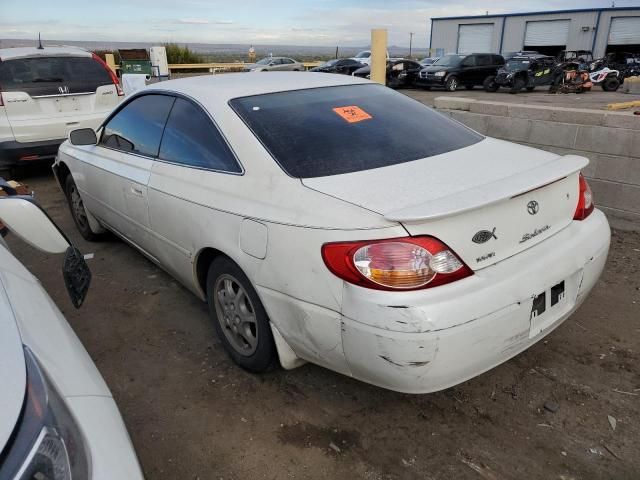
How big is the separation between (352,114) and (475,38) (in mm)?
44863

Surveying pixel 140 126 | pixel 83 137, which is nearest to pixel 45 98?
pixel 83 137

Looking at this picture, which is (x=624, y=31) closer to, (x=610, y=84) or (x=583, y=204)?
(x=610, y=84)

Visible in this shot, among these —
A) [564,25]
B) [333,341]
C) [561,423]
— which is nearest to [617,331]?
[561,423]

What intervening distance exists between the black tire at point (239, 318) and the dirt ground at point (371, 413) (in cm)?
14

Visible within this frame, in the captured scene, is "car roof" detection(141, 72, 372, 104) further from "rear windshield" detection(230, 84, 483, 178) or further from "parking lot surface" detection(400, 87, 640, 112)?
"parking lot surface" detection(400, 87, 640, 112)

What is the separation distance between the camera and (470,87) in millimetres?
21984

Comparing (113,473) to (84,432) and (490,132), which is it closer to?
(84,432)

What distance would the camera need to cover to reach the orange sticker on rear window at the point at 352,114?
2.83 metres

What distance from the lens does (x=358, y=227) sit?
1966mm

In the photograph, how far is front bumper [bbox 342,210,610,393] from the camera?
1.89 m

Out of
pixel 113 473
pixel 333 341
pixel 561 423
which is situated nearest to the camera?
pixel 113 473

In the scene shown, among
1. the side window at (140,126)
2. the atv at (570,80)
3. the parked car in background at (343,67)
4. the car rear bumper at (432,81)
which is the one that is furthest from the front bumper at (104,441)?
the parked car in background at (343,67)

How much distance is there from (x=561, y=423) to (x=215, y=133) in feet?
7.41

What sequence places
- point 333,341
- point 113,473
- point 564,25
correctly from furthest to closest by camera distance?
point 564,25, point 333,341, point 113,473
